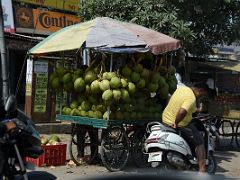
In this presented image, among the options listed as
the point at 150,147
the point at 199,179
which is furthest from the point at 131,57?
the point at 199,179

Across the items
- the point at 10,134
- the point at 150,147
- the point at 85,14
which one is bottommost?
the point at 150,147

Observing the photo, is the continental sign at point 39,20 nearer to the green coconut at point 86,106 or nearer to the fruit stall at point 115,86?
the fruit stall at point 115,86

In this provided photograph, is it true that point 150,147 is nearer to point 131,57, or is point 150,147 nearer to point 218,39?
point 131,57

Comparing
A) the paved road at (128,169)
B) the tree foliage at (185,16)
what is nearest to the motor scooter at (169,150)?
the paved road at (128,169)

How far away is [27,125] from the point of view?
5.11 meters

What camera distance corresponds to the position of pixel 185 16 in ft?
39.8

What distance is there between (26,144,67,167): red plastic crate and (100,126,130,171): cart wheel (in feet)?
2.58

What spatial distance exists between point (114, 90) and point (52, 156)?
5.49 feet

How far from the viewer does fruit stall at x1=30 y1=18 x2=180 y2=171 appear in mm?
8859

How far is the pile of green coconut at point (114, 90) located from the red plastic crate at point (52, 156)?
680mm

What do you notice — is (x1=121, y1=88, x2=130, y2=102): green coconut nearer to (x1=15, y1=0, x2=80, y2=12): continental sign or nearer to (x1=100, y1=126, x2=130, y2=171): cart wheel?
(x1=100, y1=126, x2=130, y2=171): cart wheel

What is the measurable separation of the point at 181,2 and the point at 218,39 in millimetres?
1816

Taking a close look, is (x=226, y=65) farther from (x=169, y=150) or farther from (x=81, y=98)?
(x=169, y=150)

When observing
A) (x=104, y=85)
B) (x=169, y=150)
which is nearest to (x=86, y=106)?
(x=104, y=85)
